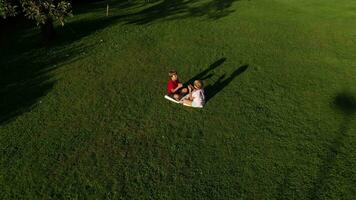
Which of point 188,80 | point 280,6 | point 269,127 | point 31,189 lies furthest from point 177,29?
point 31,189

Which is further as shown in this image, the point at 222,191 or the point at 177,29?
the point at 177,29

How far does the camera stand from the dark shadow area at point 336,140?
38.9 feet

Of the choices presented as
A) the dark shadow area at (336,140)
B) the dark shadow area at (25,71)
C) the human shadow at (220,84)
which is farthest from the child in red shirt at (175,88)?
the dark shadow area at (336,140)

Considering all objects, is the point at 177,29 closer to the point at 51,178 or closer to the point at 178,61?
the point at 178,61

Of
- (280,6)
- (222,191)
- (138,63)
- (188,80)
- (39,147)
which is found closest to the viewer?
(222,191)

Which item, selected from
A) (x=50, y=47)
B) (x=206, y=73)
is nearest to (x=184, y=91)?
(x=206, y=73)

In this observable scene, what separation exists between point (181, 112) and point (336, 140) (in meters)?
6.43

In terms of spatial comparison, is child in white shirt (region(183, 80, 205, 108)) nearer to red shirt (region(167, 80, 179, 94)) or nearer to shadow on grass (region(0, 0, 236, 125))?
red shirt (region(167, 80, 179, 94))

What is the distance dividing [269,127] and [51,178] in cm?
869

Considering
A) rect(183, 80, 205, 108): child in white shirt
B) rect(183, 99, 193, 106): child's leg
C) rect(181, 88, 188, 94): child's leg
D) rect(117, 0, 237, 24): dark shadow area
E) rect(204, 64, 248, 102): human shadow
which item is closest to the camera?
rect(183, 80, 205, 108): child in white shirt

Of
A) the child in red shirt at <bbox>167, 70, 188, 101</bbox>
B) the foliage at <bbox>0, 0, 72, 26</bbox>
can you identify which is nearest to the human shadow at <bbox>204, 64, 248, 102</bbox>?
the child in red shirt at <bbox>167, 70, 188, 101</bbox>

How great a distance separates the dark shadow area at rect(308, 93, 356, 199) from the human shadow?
16.3 ft

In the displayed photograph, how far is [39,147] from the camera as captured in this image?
13.8 m

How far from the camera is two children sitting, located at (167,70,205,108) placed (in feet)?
50.7
